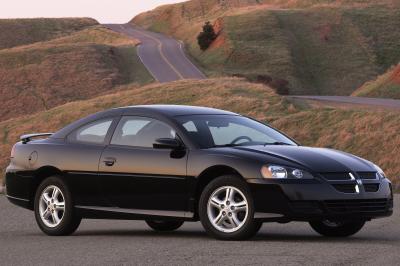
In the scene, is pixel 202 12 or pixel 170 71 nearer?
pixel 170 71

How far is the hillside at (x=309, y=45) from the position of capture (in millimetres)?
96500

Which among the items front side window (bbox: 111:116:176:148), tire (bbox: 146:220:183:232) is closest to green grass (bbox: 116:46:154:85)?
tire (bbox: 146:220:183:232)

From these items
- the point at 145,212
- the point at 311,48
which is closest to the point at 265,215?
the point at 145,212

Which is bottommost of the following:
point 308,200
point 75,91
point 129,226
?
point 75,91

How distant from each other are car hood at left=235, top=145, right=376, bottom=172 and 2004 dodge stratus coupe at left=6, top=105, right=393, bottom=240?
0.01m

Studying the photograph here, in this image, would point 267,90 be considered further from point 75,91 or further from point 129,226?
point 75,91

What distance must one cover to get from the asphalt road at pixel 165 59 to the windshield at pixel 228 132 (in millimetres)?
70264

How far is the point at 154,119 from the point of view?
1177 cm

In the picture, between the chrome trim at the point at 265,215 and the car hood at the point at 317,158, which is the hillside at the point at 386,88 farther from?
the chrome trim at the point at 265,215

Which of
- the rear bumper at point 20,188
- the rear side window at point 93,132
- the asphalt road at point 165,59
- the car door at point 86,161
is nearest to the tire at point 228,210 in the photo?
the car door at point 86,161

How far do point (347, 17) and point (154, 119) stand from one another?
10692 cm

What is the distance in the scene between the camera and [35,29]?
493 feet

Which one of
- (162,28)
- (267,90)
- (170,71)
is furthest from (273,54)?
(267,90)

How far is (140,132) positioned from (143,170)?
55 centimetres
